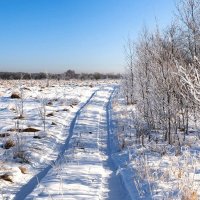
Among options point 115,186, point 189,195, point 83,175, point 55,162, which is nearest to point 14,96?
point 55,162

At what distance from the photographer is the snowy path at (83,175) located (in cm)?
628

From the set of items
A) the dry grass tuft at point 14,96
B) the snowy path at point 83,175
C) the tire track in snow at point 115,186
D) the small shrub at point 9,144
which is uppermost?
the dry grass tuft at point 14,96

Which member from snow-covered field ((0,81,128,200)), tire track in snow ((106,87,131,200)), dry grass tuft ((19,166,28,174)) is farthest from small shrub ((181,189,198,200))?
dry grass tuft ((19,166,28,174))

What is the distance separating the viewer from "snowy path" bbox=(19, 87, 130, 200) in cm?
628

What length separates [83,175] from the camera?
7.48 metres

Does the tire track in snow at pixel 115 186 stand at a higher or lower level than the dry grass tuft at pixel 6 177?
lower

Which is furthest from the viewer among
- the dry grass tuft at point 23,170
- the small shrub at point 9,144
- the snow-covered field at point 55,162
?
the small shrub at point 9,144

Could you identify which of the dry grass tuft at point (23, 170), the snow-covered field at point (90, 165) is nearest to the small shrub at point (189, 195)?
the snow-covered field at point (90, 165)

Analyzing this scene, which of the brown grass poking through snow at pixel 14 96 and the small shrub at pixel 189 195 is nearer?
the small shrub at pixel 189 195

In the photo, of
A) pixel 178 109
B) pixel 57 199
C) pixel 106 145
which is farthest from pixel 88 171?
pixel 178 109

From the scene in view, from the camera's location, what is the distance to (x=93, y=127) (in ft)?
46.6

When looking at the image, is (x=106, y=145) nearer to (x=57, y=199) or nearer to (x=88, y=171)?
(x=88, y=171)

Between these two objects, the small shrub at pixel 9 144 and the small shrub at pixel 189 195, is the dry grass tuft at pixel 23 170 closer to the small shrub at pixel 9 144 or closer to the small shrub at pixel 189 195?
the small shrub at pixel 9 144

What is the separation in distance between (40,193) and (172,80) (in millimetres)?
6244
